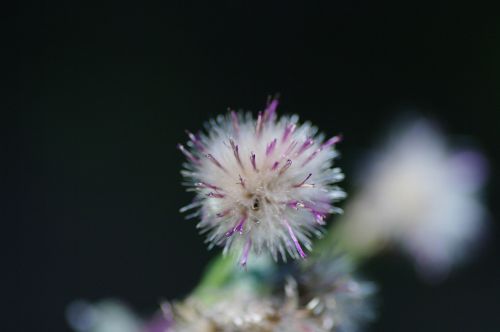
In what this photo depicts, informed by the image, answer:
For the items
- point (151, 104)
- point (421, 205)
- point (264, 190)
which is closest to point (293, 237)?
point (264, 190)

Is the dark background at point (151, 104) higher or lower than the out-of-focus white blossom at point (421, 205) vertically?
higher

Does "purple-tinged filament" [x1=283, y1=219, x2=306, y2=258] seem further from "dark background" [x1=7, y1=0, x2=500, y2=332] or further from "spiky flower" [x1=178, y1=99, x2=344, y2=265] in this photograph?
"dark background" [x1=7, y1=0, x2=500, y2=332]

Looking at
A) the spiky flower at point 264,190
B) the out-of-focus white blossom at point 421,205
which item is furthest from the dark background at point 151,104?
the spiky flower at point 264,190

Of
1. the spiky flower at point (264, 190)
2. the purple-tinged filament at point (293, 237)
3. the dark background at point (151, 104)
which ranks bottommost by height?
the purple-tinged filament at point (293, 237)

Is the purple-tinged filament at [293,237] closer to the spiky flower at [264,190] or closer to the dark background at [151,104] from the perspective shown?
the spiky flower at [264,190]

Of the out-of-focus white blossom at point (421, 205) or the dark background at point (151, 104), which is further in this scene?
the dark background at point (151, 104)

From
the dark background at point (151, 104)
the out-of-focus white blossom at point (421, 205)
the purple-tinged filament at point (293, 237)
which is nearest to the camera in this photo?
the purple-tinged filament at point (293, 237)
